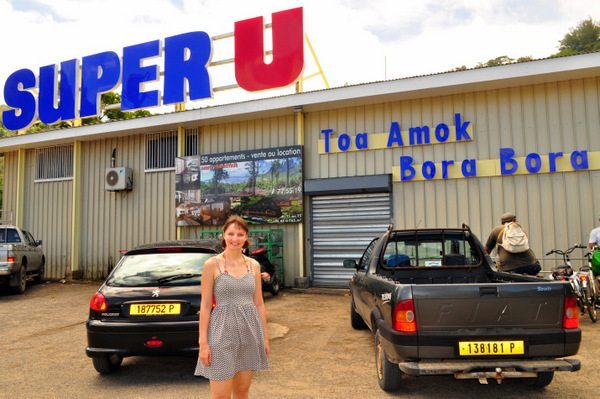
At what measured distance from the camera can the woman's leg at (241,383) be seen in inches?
112

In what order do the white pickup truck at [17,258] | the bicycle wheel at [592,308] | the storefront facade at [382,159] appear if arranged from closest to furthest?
the bicycle wheel at [592,308] → the storefront facade at [382,159] → the white pickup truck at [17,258]

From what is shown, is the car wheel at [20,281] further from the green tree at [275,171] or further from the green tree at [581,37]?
the green tree at [581,37]

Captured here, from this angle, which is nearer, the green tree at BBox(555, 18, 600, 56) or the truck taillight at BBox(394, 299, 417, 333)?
the truck taillight at BBox(394, 299, 417, 333)

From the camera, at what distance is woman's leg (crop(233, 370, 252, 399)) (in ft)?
9.36

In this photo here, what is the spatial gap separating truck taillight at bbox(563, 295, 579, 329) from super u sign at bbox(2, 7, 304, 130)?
9.00 m

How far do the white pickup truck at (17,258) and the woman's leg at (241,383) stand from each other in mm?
10769

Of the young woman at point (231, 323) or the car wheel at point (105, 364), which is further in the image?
the car wheel at point (105, 364)

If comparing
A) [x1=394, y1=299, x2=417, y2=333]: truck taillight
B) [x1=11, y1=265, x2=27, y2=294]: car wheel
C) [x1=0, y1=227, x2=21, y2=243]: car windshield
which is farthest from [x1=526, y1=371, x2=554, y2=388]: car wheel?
[x1=0, y1=227, x2=21, y2=243]: car windshield

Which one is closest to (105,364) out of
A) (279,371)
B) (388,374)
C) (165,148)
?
(279,371)

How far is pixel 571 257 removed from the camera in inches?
370

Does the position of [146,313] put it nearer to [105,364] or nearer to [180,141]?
[105,364]

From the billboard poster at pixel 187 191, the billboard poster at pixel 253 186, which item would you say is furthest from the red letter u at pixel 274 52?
the billboard poster at pixel 187 191

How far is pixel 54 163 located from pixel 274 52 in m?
9.10

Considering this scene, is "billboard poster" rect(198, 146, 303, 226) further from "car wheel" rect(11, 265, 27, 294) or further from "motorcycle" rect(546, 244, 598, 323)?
"motorcycle" rect(546, 244, 598, 323)
